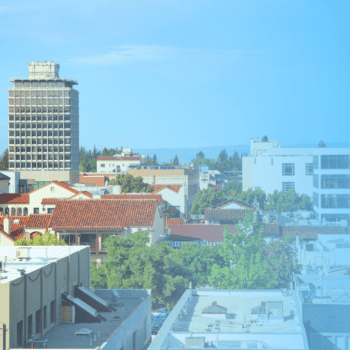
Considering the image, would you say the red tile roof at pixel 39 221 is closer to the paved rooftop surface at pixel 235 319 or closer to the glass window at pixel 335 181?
the paved rooftop surface at pixel 235 319

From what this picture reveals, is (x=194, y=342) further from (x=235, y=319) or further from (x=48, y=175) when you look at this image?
(x=48, y=175)

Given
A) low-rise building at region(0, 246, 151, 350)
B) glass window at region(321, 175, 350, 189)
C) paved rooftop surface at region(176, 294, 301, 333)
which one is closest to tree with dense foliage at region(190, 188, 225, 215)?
glass window at region(321, 175, 350, 189)

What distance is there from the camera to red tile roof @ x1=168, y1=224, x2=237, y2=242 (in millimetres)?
23653

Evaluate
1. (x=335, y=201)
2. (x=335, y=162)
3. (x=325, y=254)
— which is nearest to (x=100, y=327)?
(x=325, y=254)

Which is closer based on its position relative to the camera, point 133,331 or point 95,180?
point 133,331

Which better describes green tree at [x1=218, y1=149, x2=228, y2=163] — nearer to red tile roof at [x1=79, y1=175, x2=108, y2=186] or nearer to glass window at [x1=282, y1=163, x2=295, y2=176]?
red tile roof at [x1=79, y1=175, x2=108, y2=186]

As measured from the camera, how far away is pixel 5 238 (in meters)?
18.1

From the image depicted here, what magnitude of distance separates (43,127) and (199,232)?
101ft

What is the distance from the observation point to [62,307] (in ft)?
27.4

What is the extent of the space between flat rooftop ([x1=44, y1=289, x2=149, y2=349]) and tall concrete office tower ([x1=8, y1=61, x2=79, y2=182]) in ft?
139

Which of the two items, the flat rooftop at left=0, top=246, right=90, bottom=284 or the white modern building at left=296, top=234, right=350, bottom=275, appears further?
the white modern building at left=296, top=234, right=350, bottom=275

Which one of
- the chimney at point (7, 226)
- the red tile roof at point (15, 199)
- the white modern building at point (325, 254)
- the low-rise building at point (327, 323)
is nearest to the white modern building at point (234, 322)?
the low-rise building at point (327, 323)

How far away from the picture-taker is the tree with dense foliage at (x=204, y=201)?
134 feet

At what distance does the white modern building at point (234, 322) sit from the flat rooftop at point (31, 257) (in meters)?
1.79
